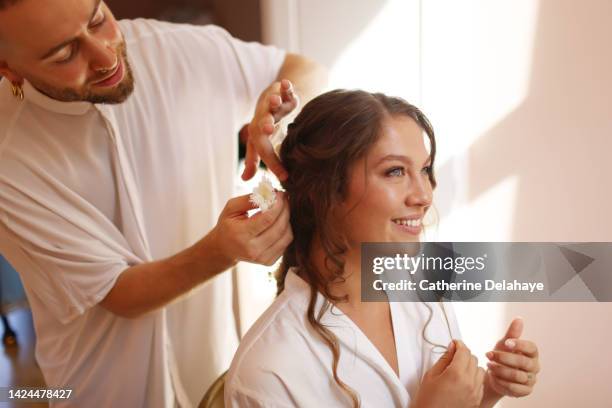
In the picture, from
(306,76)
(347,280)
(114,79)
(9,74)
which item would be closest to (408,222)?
(347,280)

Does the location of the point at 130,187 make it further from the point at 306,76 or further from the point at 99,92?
the point at 306,76

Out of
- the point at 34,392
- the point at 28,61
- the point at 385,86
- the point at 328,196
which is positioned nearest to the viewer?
the point at 28,61

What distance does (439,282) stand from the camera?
2.72 ft

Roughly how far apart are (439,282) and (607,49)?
43 centimetres

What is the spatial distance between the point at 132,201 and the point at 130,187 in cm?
2

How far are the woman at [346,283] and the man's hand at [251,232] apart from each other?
98 mm

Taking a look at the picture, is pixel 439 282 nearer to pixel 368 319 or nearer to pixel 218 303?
pixel 368 319

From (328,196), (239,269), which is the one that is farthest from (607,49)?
(239,269)

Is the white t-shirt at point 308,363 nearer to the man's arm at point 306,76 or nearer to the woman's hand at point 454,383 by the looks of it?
the woman's hand at point 454,383

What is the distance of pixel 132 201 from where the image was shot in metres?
0.80

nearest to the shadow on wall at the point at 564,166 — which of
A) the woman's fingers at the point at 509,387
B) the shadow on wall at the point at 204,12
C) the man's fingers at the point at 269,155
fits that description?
the woman's fingers at the point at 509,387

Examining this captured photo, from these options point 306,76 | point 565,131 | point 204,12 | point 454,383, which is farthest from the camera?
point 204,12

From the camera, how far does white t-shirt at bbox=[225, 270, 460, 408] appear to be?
2.31 feet

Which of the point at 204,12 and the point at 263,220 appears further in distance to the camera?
the point at 204,12
